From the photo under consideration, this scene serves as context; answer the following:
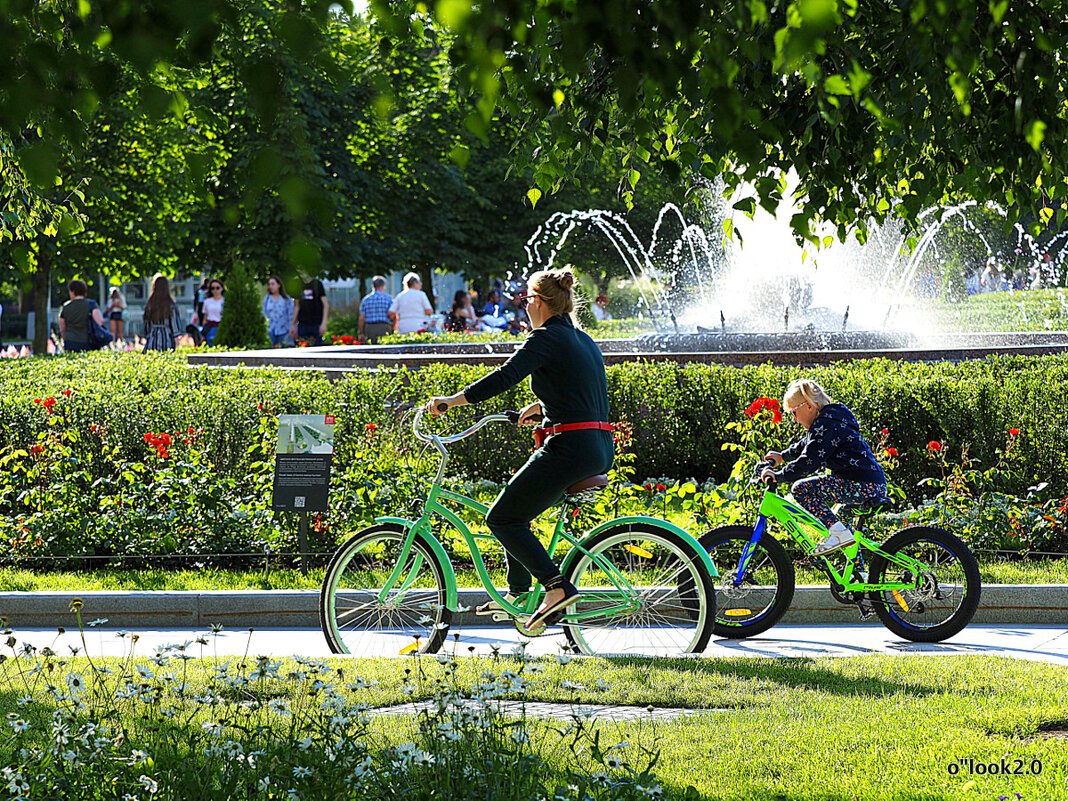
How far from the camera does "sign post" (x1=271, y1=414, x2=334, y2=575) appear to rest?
323 inches

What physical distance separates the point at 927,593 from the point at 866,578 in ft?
1.03

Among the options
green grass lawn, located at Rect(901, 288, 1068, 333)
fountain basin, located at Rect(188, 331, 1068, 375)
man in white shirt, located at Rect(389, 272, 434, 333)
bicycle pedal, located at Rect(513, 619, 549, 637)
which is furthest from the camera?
green grass lawn, located at Rect(901, 288, 1068, 333)

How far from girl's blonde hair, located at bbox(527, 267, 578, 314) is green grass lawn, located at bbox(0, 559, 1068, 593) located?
249cm

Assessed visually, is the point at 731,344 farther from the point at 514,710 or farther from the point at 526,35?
the point at 526,35

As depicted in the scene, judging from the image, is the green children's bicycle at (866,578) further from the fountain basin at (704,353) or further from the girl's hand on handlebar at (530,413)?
the fountain basin at (704,353)

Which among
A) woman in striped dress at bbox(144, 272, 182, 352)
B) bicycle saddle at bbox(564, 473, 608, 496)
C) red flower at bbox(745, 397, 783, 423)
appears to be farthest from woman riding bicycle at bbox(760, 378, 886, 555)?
woman in striped dress at bbox(144, 272, 182, 352)

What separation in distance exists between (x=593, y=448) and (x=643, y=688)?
41.3 inches

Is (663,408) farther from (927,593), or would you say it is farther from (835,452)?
(927,593)

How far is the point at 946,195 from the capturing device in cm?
622

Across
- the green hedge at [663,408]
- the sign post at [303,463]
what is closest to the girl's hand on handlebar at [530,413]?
the sign post at [303,463]

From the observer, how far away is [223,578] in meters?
8.33

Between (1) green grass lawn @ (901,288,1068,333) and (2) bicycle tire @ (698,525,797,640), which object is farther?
(1) green grass lawn @ (901,288,1068,333)

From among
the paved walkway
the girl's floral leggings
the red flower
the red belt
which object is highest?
the red belt

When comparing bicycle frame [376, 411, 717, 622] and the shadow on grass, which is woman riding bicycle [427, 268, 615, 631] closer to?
bicycle frame [376, 411, 717, 622]
